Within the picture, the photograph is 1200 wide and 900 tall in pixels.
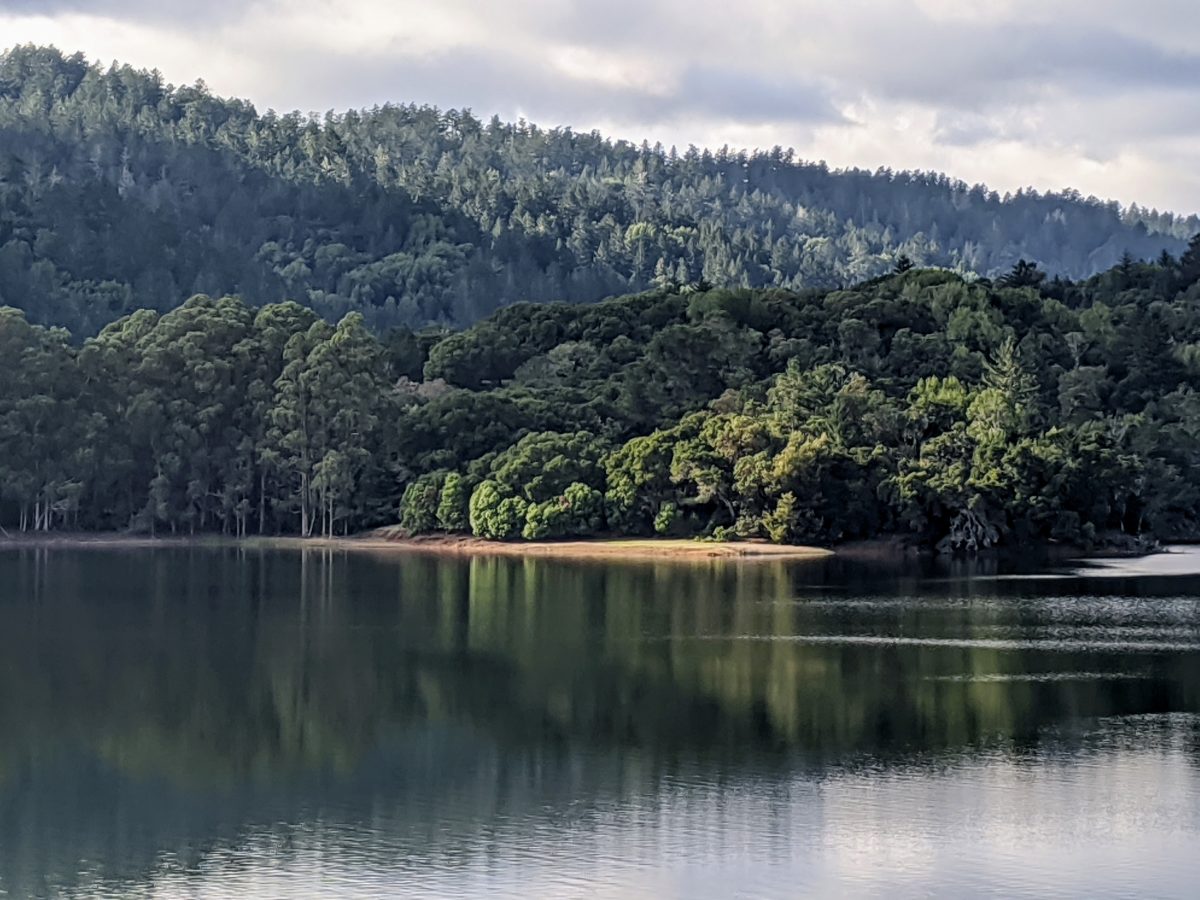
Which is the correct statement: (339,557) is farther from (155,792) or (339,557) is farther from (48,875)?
(48,875)

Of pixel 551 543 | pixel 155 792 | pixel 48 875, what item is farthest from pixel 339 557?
pixel 48 875

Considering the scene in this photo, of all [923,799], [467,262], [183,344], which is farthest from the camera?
[467,262]

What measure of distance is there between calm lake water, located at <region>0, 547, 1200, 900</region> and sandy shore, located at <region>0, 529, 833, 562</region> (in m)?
25.1

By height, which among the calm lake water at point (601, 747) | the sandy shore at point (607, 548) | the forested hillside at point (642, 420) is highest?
the forested hillside at point (642, 420)

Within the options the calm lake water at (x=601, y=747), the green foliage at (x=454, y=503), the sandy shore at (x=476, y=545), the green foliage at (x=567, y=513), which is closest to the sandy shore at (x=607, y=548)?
the sandy shore at (x=476, y=545)

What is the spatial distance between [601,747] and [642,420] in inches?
2892

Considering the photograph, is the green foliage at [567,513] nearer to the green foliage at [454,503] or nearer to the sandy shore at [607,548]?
the sandy shore at [607,548]

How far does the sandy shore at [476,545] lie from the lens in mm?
89062

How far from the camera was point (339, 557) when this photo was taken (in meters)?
90.7

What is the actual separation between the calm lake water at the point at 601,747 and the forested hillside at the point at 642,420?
92.4 ft

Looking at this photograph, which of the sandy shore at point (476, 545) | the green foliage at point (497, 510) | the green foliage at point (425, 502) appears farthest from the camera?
the green foliage at point (425, 502)

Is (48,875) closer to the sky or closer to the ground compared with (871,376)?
closer to the ground

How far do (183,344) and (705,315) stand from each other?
1290 inches

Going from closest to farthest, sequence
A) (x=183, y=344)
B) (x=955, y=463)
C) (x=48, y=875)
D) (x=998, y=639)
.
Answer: (x=48, y=875), (x=998, y=639), (x=955, y=463), (x=183, y=344)
